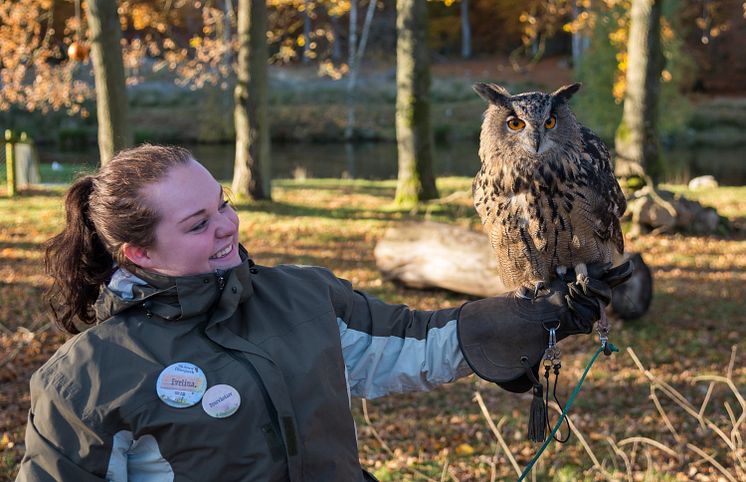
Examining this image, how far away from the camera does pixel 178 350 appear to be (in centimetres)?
179

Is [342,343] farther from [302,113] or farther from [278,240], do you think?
[302,113]

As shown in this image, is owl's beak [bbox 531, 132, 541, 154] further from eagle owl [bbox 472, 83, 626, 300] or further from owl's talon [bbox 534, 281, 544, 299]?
owl's talon [bbox 534, 281, 544, 299]

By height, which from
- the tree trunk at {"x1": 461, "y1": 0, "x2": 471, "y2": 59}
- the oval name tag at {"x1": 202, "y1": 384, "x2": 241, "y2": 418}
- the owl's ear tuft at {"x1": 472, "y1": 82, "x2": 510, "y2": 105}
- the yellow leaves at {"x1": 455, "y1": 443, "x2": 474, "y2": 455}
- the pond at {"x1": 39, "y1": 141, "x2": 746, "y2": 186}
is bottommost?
the pond at {"x1": 39, "y1": 141, "x2": 746, "y2": 186}

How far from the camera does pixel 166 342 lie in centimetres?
179

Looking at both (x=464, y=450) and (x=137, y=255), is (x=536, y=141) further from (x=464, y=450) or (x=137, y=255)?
(x=464, y=450)

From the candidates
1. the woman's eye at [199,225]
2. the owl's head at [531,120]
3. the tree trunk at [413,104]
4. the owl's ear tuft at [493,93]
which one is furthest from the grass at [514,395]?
the woman's eye at [199,225]

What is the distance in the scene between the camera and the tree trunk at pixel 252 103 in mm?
10875

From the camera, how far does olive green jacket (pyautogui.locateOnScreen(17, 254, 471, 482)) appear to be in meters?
1.69

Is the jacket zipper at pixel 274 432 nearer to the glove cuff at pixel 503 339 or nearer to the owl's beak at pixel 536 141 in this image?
the glove cuff at pixel 503 339

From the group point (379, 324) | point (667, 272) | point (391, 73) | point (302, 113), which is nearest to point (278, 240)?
point (667, 272)

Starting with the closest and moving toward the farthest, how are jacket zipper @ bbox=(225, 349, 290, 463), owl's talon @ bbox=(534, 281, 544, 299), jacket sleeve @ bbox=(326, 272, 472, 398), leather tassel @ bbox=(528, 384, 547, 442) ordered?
jacket zipper @ bbox=(225, 349, 290, 463) → jacket sleeve @ bbox=(326, 272, 472, 398) → leather tassel @ bbox=(528, 384, 547, 442) → owl's talon @ bbox=(534, 281, 544, 299)

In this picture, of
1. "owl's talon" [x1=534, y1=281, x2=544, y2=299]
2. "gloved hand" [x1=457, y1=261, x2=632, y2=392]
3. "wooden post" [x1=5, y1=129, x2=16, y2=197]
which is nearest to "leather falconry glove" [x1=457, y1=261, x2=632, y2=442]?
"gloved hand" [x1=457, y1=261, x2=632, y2=392]

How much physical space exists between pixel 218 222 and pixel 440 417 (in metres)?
3.28

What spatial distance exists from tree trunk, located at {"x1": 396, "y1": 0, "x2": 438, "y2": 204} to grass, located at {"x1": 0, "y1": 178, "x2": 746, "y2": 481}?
0.91 metres
